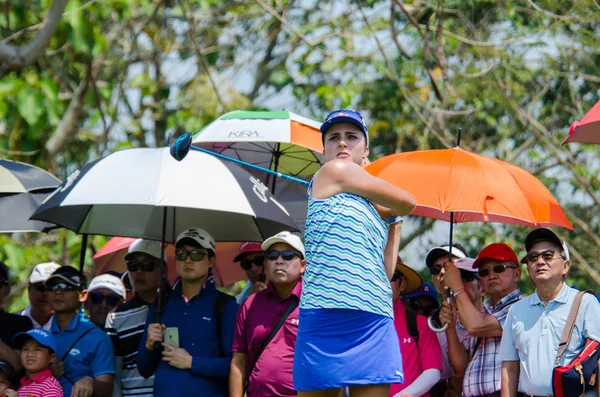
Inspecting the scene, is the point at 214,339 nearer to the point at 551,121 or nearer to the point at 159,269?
the point at 159,269

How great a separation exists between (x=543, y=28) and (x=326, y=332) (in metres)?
8.35

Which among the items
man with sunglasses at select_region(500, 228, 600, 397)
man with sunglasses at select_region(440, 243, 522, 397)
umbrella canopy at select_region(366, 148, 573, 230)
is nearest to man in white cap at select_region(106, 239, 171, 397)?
umbrella canopy at select_region(366, 148, 573, 230)

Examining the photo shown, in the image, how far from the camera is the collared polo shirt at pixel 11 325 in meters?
6.70

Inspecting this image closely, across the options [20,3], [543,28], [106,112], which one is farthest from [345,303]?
[106,112]

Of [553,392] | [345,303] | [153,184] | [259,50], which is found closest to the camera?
[345,303]

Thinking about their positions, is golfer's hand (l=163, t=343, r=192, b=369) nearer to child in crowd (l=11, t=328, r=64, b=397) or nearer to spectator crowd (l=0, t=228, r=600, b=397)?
spectator crowd (l=0, t=228, r=600, b=397)

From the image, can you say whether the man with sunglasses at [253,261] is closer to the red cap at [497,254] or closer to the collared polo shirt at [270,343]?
the collared polo shirt at [270,343]

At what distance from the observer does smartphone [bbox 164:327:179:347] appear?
602 centimetres

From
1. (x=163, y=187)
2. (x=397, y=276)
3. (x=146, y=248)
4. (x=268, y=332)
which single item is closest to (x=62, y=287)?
(x=146, y=248)

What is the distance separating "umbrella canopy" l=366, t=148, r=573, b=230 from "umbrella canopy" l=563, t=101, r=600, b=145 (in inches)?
17.4

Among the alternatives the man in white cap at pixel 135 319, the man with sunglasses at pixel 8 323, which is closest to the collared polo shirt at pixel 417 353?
the man in white cap at pixel 135 319

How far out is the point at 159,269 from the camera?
669 centimetres

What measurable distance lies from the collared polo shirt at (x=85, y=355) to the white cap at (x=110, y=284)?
65 centimetres

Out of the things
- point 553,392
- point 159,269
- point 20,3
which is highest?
point 20,3
